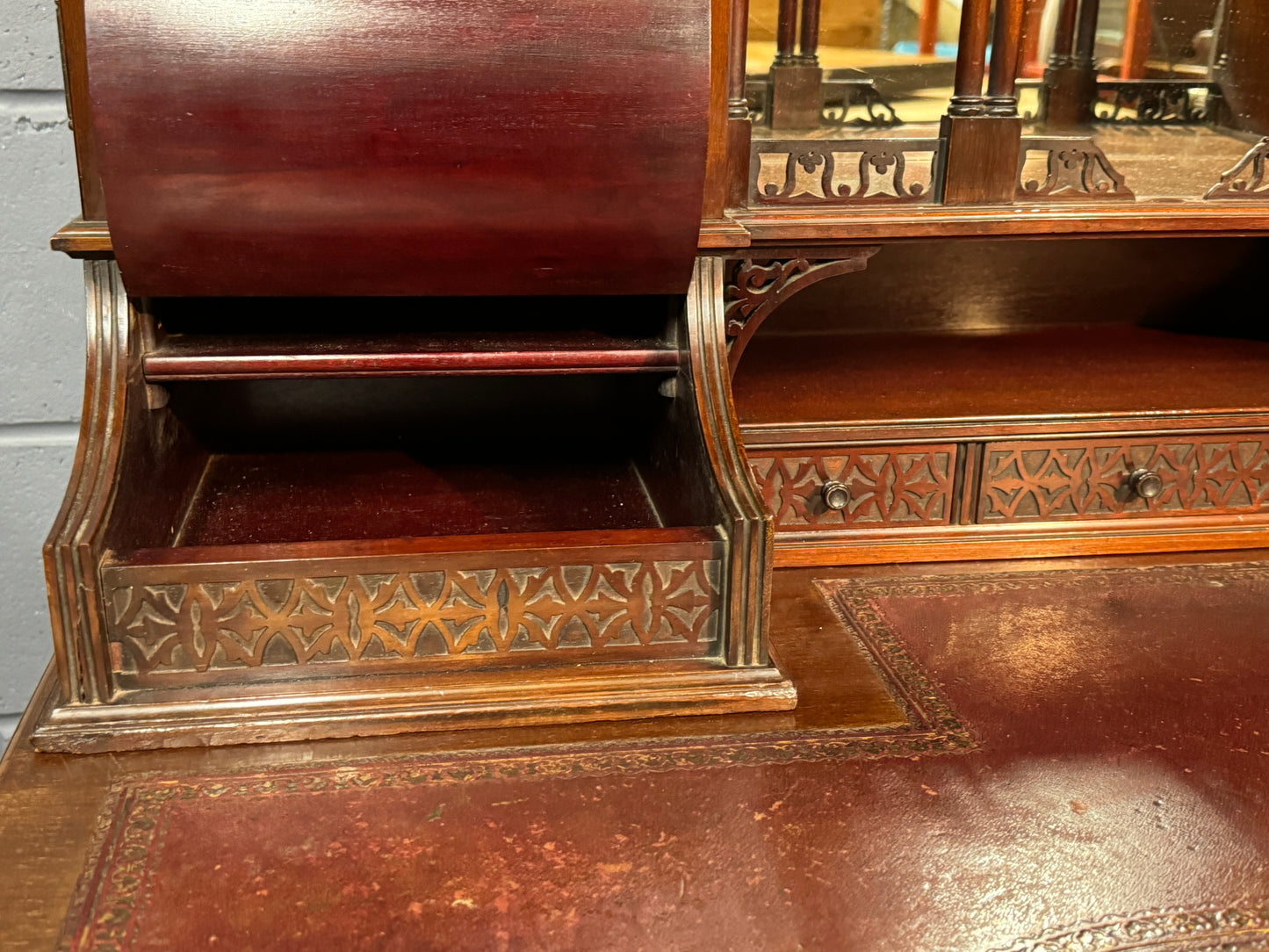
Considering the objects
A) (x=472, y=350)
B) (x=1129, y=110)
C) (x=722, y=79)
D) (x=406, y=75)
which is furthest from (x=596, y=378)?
(x=1129, y=110)

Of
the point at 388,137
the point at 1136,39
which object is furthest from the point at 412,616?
the point at 1136,39

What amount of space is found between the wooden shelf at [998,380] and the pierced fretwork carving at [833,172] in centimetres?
28

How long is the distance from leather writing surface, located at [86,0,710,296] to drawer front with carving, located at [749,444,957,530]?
472 millimetres

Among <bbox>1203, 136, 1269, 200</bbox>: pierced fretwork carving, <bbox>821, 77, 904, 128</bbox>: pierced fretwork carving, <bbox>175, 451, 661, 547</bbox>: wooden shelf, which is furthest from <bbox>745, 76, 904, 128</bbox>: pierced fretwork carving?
<bbox>175, 451, 661, 547</bbox>: wooden shelf

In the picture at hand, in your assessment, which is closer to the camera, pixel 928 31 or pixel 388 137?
pixel 388 137

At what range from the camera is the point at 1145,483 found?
5.26ft

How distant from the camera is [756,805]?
1.08 m

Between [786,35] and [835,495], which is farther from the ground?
[786,35]

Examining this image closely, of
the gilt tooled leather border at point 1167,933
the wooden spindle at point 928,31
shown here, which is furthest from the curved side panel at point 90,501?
the wooden spindle at point 928,31

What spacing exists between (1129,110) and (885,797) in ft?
4.18

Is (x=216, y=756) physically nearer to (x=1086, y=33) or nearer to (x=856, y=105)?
(x=856, y=105)

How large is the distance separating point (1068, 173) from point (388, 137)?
0.87 metres

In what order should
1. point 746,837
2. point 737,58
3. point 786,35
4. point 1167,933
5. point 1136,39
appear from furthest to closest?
point 1136,39, point 786,35, point 737,58, point 746,837, point 1167,933

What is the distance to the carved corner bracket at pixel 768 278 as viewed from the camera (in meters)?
1.46
